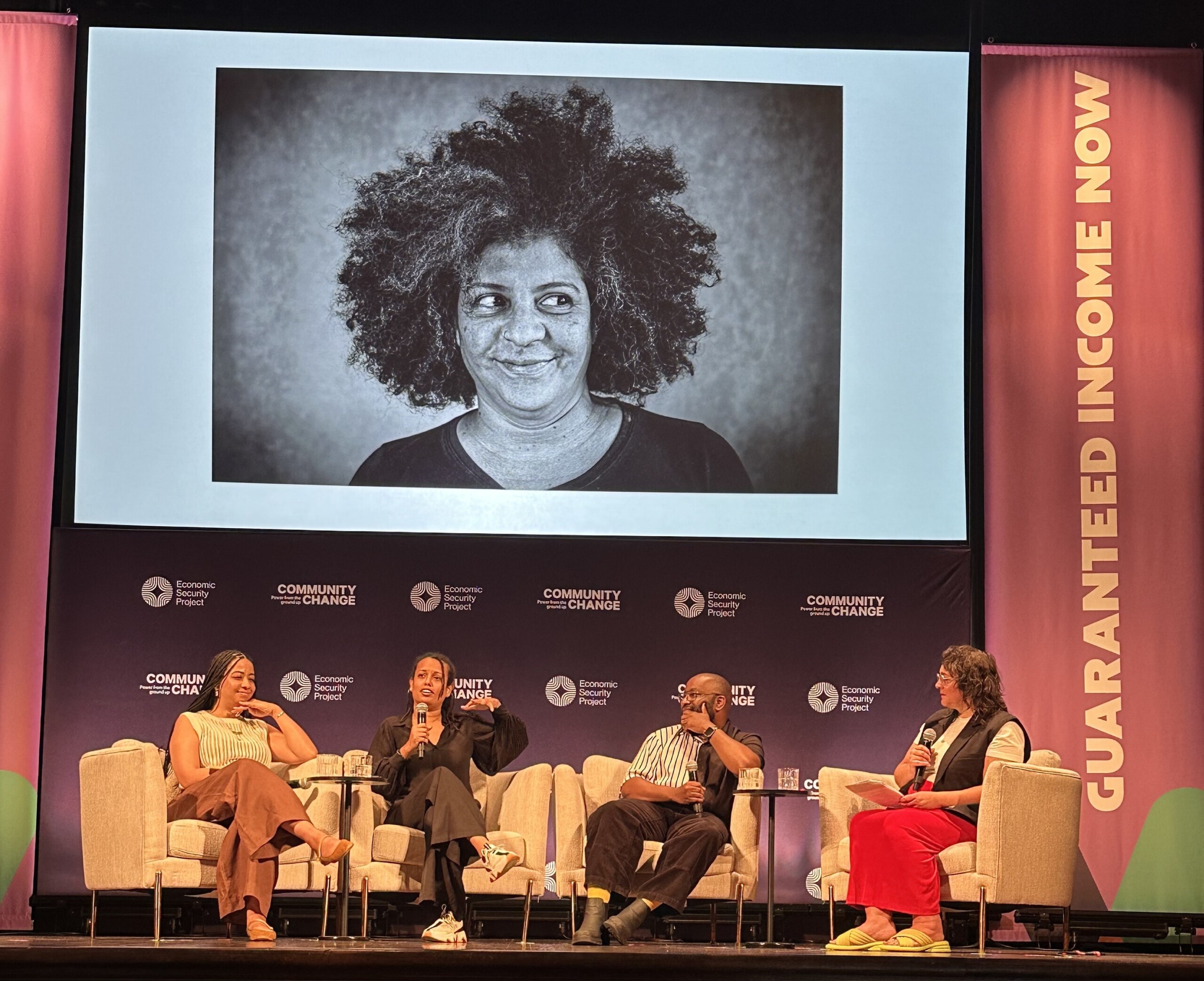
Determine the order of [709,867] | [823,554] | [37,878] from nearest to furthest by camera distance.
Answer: [709,867] < [37,878] < [823,554]

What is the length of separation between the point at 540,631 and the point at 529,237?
1.77 meters

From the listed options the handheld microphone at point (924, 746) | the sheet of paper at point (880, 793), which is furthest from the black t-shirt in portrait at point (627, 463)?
the sheet of paper at point (880, 793)

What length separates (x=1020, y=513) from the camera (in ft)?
23.0

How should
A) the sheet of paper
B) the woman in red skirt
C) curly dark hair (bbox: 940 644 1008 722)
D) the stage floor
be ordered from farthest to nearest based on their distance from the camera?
curly dark hair (bbox: 940 644 1008 722)
the sheet of paper
the woman in red skirt
the stage floor

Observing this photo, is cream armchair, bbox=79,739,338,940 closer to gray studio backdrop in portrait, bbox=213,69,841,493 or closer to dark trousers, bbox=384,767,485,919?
dark trousers, bbox=384,767,485,919

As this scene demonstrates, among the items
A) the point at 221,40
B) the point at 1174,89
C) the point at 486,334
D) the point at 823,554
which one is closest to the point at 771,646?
the point at 823,554

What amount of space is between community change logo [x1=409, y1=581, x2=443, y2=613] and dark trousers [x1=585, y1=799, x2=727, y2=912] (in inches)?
67.0

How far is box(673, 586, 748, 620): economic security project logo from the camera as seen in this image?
694 cm

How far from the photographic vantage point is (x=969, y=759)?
541cm

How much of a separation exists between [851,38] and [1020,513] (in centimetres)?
232

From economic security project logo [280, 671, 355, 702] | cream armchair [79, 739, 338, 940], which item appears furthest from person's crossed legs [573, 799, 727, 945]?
economic security project logo [280, 671, 355, 702]

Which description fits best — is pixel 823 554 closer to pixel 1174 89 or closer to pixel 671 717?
pixel 671 717

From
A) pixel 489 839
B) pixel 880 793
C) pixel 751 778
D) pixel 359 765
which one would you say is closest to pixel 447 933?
pixel 489 839

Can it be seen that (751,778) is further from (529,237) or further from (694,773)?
(529,237)
